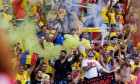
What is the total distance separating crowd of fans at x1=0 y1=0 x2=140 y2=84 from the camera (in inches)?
201

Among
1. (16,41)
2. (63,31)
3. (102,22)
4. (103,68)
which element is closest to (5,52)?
(16,41)

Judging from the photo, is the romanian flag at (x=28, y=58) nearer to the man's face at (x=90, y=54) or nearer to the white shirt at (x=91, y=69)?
the white shirt at (x=91, y=69)

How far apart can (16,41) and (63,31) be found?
4.91 feet

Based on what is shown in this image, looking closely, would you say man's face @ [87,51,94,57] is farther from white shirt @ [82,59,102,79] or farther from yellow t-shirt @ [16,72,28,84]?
yellow t-shirt @ [16,72,28,84]

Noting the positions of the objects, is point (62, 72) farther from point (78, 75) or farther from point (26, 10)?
point (26, 10)

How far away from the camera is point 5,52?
95cm

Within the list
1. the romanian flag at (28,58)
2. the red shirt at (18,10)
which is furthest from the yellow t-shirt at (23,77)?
the red shirt at (18,10)

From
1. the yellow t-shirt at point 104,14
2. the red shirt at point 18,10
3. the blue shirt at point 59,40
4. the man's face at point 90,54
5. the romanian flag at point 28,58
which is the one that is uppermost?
the red shirt at point 18,10

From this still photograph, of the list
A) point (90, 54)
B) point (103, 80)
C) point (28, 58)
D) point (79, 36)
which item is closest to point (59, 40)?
point (79, 36)

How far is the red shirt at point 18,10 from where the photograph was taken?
5899mm

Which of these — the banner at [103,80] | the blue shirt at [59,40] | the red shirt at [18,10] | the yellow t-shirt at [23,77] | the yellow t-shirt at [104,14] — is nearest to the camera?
the banner at [103,80]

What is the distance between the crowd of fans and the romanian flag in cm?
9

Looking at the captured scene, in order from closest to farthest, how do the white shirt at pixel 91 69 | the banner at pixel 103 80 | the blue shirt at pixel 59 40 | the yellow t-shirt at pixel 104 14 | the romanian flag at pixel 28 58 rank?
the banner at pixel 103 80
the romanian flag at pixel 28 58
the white shirt at pixel 91 69
the blue shirt at pixel 59 40
the yellow t-shirt at pixel 104 14

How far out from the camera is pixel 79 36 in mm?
6180
